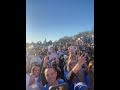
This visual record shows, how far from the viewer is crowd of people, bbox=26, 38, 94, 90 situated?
158 centimetres

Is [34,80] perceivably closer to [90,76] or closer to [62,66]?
[62,66]

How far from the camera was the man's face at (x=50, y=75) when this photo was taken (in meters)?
1.60

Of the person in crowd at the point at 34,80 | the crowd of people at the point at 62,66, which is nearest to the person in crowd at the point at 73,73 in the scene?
the crowd of people at the point at 62,66

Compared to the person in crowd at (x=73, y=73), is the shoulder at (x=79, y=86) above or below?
below

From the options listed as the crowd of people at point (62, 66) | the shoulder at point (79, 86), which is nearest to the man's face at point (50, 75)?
the crowd of people at point (62, 66)

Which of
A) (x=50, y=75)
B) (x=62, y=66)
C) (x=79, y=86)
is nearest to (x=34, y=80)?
(x=50, y=75)

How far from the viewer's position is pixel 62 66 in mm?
1627

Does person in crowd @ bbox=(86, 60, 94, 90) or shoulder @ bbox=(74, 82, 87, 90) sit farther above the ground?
person in crowd @ bbox=(86, 60, 94, 90)

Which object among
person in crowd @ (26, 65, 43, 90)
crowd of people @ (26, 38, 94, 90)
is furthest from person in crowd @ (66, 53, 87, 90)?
person in crowd @ (26, 65, 43, 90)

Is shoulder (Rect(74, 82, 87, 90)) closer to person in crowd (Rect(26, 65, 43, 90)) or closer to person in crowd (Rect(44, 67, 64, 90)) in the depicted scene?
person in crowd (Rect(44, 67, 64, 90))

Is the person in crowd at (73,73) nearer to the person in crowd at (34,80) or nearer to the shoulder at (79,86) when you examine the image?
the shoulder at (79,86)

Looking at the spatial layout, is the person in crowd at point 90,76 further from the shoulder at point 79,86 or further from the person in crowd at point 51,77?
the person in crowd at point 51,77

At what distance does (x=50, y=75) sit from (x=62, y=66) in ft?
0.35
